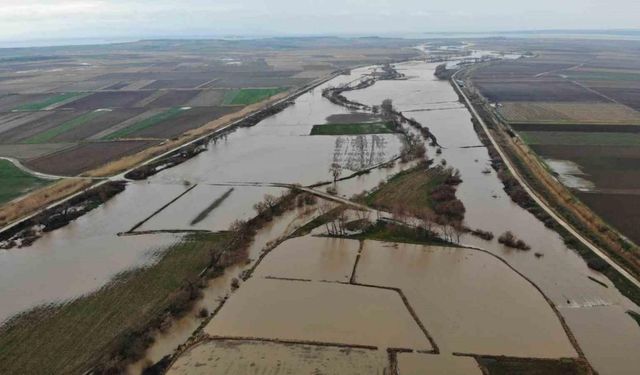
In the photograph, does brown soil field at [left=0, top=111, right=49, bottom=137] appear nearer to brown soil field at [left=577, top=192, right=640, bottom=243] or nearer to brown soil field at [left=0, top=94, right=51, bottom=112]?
brown soil field at [left=0, top=94, right=51, bottom=112]

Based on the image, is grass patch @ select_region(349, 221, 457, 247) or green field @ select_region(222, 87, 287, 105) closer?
grass patch @ select_region(349, 221, 457, 247)

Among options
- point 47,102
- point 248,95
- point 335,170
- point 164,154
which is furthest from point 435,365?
point 47,102

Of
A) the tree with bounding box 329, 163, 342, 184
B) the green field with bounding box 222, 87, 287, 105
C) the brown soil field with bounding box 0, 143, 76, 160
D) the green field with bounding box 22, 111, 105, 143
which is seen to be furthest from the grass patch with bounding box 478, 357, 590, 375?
the green field with bounding box 222, 87, 287, 105

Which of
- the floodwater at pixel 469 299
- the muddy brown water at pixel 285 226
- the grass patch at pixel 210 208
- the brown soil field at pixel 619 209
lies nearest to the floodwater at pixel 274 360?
the muddy brown water at pixel 285 226

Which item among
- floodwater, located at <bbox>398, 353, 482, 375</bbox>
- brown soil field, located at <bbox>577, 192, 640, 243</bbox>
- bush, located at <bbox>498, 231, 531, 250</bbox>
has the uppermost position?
brown soil field, located at <bbox>577, 192, 640, 243</bbox>

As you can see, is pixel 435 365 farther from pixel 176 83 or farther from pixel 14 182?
pixel 176 83

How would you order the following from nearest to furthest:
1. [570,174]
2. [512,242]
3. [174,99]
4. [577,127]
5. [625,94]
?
[512,242] → [570,174] → [577,127] → [625,94] → [174,99]

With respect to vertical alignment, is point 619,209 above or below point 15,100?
below
